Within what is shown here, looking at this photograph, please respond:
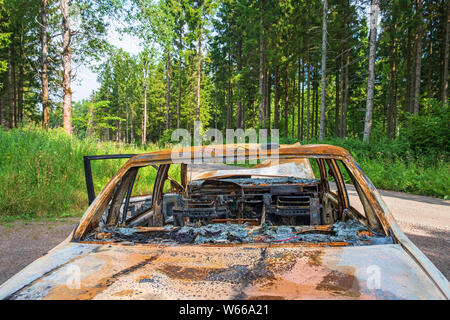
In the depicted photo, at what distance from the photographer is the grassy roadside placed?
628 cm

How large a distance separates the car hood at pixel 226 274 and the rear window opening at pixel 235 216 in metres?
0.20

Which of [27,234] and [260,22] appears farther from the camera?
[260,22]

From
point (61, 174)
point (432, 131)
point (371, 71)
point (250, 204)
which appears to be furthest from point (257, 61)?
point (250, 204)

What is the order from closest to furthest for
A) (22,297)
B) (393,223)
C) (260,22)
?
(22,297)
(393,223)
(260,22)

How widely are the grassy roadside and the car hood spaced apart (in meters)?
5.63

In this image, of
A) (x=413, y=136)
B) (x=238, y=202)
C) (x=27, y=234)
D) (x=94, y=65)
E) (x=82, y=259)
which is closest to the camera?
(x=82, y=259)

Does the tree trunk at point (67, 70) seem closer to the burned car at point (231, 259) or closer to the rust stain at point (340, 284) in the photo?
the burned car at point (231, 259)

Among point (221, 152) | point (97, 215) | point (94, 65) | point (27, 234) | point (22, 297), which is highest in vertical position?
point (94, 65)

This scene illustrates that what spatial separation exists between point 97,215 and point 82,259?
19.3 inches

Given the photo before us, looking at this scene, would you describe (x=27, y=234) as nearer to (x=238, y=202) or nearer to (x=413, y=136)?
(x=238, y=202)

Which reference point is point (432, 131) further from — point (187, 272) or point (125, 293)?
point (125, 293)

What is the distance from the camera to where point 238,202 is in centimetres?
296

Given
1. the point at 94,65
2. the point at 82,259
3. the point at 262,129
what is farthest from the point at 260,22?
the point at 82,259
